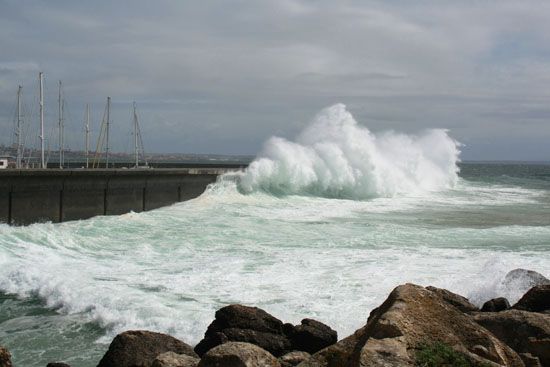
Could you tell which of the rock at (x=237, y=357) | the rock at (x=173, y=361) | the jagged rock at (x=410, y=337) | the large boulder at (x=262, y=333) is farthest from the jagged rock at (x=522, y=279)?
the rock at (x=237, y=357)

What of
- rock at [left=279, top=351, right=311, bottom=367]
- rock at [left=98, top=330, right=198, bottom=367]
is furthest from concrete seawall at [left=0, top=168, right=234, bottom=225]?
rock at [left=279, top=351, right=311, bottom=367]

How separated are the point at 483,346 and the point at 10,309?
7270 mm

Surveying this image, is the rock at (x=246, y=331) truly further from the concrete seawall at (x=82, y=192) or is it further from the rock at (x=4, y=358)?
the concrete seawall at (x=82, y=192)

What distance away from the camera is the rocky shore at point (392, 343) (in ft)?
13.9

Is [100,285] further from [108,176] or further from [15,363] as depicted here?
[108,176]

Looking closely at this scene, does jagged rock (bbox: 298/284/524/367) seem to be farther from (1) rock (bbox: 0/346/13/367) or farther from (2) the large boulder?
(1) rock (bbox: 0/346/13/367)

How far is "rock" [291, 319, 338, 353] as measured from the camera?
21.9 feet

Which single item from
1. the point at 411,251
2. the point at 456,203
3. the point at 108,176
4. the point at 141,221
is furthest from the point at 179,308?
the point at 456,203

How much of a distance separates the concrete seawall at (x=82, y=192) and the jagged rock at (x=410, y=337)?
15.2 m

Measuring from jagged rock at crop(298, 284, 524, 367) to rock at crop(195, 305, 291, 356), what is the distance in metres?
1.99

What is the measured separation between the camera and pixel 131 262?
43.8 ft

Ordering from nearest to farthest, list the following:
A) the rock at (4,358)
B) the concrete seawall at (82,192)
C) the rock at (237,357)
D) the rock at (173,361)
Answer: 1. the rock at (237,357)
2. the rock at (173,361)
3. the rock at (4,358)
4. the concrete seawall at (82,192)

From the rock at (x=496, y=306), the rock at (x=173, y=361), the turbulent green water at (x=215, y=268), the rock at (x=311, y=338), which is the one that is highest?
the rock at (x=173, y=361)

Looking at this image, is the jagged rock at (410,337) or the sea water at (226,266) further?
the sea water at (226,266)
